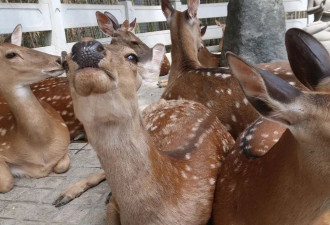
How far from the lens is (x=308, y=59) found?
1477 mm

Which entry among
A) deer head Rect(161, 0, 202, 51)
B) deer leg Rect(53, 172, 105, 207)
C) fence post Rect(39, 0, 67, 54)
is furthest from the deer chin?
fence post Rect(39, 0, 67, 54)

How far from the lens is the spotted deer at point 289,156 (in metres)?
1.17

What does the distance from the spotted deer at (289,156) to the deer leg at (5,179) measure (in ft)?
5.45

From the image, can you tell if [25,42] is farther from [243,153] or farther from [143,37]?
[243,153]

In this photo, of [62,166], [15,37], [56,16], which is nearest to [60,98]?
[15,37]

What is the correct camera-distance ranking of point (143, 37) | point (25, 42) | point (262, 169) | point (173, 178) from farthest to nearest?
point (143, 37) < point (25, 42) < point (173, 178) < point (262, 169)

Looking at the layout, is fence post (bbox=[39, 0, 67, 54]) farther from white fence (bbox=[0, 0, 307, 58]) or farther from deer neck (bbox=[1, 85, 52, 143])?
deer neck (bbox=[1, 85, 52, 143])

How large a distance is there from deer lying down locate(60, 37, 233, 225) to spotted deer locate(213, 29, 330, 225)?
18 cm

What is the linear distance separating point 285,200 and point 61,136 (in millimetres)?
2156

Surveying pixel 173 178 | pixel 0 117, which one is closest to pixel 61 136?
pixel 0 117

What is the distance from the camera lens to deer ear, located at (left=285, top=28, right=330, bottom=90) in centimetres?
146

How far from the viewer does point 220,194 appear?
1.89 meters

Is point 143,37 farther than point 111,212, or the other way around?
point 143,37

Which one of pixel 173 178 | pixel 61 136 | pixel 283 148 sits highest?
pixel 283 148
